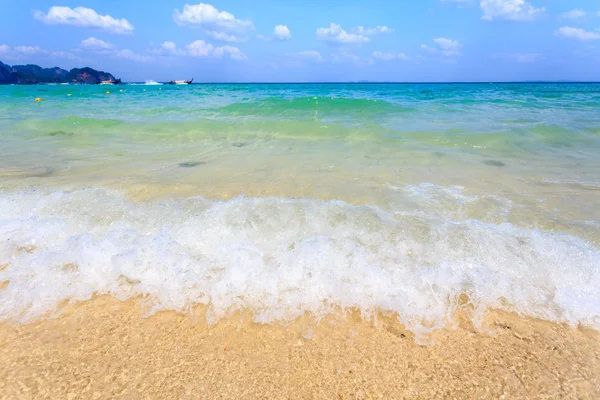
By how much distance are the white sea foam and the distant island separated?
143293mm

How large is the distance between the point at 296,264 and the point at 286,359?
0.74 m

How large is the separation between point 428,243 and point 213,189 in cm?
280

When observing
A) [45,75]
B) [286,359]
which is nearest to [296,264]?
[286,359]

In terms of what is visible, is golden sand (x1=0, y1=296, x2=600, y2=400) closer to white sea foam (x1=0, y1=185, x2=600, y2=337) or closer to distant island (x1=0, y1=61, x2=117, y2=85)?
white sea foam (x1=0, y1=185, x2=600, y2=337)

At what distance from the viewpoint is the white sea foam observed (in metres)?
2.21

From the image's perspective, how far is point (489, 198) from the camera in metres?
4.01

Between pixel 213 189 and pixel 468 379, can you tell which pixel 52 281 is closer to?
pixel 213 189

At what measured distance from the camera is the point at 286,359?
185 centimetres

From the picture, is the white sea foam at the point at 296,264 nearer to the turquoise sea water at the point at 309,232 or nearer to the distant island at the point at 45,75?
the turquoise sea water at the point at 309,232

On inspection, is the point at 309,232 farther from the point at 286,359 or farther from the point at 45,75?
the point at 45,75

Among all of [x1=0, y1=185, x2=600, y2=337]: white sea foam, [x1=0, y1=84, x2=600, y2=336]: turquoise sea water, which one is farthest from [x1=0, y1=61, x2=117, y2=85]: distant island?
[x1=0, y1=185, x2=600, y2=337]: white sea foam

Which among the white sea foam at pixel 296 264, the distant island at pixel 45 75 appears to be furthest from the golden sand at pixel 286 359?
the distant island at pixel 45 75

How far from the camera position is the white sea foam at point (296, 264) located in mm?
2205

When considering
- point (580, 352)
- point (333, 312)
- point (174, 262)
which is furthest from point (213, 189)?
point (580, 352)
